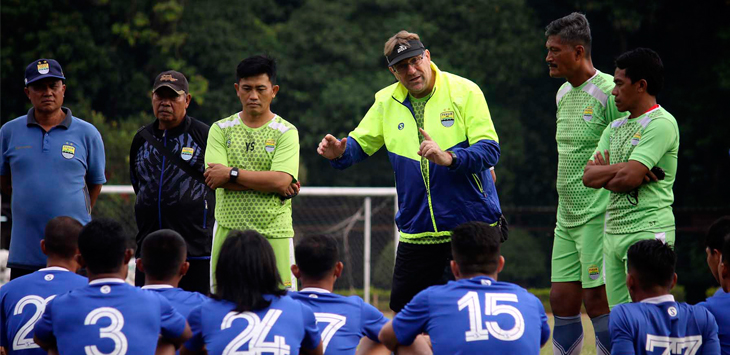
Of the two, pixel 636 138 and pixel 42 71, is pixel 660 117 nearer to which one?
pixel 636 138

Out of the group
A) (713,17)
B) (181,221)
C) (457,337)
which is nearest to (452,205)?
(457,337)

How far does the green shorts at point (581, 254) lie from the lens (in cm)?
539

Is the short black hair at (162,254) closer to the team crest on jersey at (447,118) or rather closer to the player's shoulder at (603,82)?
the team crest on jersey at (447,118)

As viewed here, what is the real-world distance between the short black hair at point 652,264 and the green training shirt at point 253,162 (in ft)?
7.99

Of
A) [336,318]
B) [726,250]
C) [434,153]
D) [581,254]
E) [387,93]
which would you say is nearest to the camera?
[336,318]

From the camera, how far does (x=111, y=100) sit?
68.2 ft

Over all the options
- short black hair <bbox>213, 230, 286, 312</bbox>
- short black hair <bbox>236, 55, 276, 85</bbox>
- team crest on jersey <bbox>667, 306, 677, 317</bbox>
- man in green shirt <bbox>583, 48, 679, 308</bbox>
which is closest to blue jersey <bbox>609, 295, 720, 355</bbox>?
team crest on jersey <bbox>667, 306, 677, 317</bbox>

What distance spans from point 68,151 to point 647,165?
12.8 feet

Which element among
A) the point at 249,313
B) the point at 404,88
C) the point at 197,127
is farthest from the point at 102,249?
the point at 404,88

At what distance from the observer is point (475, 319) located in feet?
12.5

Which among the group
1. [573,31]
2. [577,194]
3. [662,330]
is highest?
[573,31]

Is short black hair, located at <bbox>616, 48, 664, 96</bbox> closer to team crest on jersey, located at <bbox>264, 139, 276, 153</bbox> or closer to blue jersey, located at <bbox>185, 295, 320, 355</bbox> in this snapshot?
team crest on jersey, located at <bbox>264, 139, 276, 153</bbox>

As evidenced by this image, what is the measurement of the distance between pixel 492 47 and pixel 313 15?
15.8 ft

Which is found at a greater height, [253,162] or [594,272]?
[253,162]
